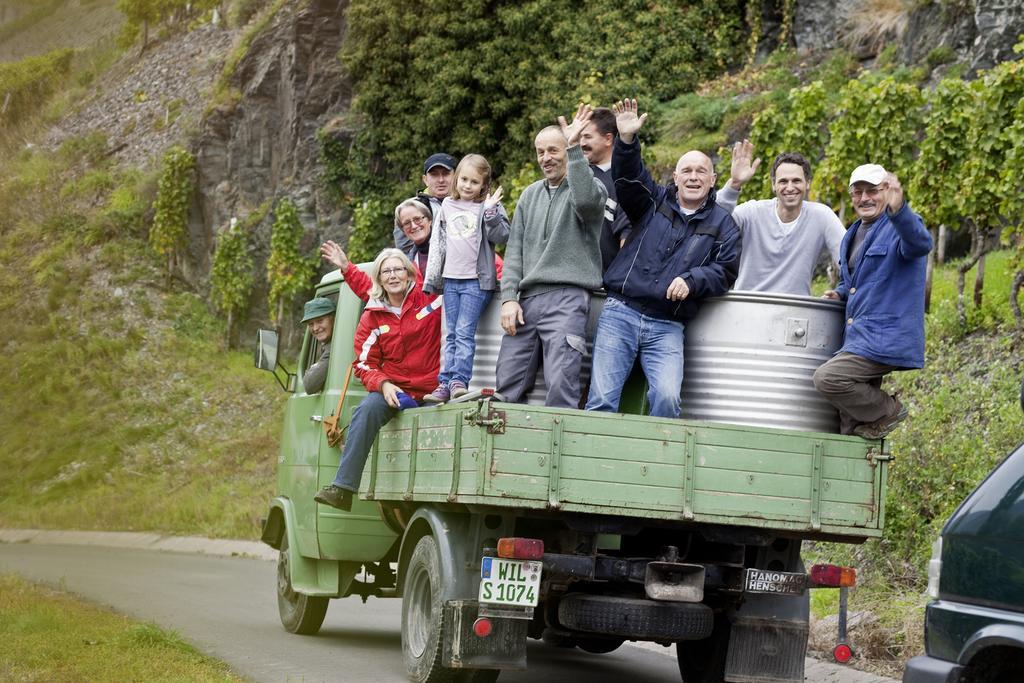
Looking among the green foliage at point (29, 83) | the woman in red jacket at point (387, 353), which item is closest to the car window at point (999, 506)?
the woman in red jacket at point (387, 353)

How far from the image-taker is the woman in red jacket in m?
8.28

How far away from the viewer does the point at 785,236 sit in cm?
775

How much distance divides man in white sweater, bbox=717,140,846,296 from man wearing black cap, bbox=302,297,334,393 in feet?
11.6

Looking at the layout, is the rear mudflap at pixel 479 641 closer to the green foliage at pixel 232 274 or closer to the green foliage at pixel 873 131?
the green foliage at pixel 873 131

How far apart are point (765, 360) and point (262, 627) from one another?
18.4 ft

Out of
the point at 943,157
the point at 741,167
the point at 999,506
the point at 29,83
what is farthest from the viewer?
the point at 29,83

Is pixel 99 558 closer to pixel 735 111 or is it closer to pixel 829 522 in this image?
pixel 829 522

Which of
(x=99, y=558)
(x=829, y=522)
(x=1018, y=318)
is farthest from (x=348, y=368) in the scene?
(x=99, y=558)

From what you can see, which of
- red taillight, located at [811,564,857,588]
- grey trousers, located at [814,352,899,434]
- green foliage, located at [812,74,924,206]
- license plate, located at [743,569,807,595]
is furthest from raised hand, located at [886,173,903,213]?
green foliage, located at [812,74,924,206]

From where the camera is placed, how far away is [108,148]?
44125 millimetres

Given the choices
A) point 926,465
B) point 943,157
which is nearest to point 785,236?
point 926,465

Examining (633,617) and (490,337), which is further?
(490,337)

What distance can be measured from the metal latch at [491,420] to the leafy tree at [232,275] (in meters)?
30.0

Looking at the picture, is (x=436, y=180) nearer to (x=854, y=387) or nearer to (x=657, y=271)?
(x=657, y=271)
